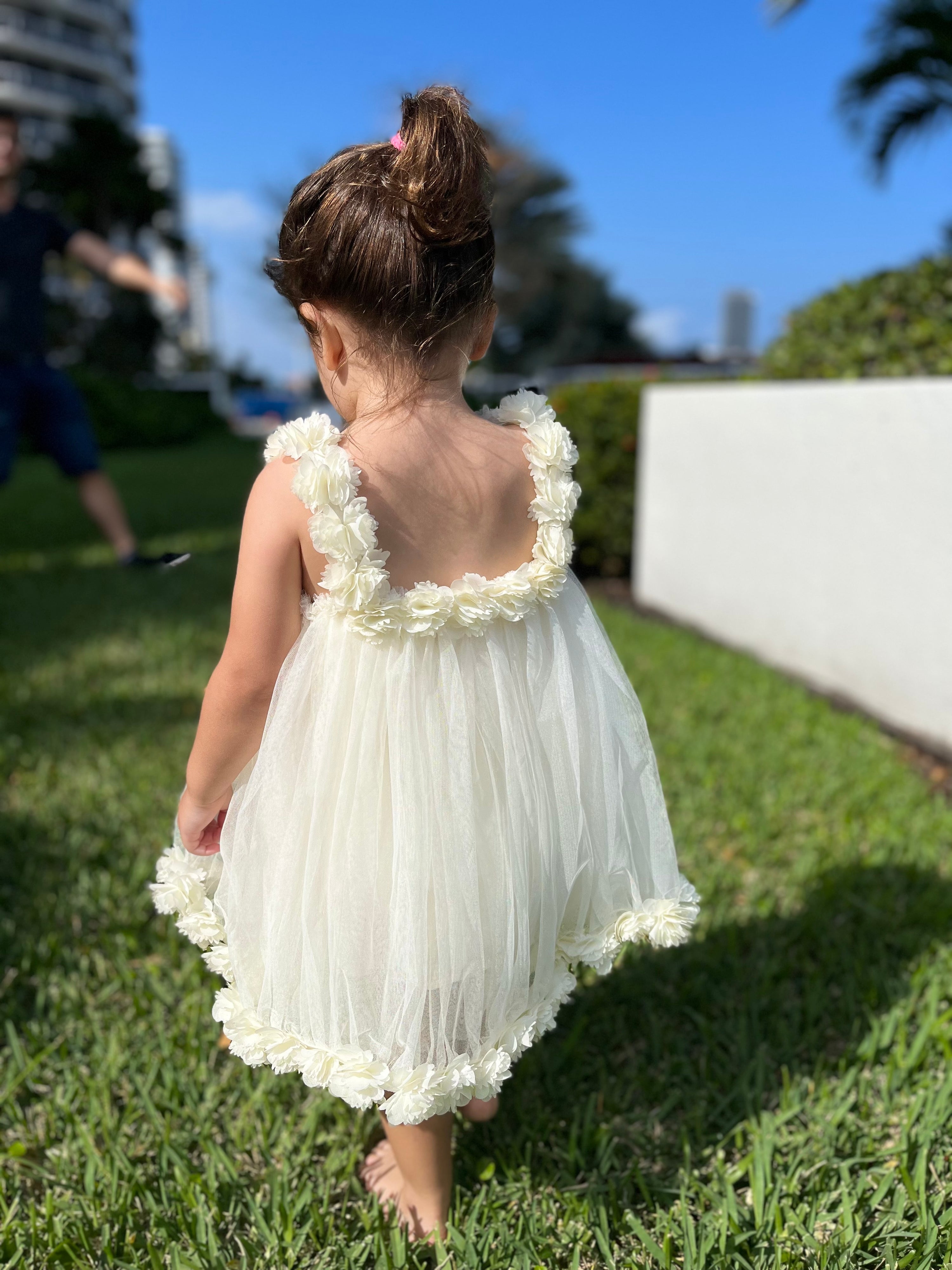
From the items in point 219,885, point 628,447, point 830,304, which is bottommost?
point 219,885

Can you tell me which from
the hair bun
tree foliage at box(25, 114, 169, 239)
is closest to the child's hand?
the hair bun

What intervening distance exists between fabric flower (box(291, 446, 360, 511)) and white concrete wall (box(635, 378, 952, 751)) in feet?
8.68

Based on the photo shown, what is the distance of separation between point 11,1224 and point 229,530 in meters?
6.48

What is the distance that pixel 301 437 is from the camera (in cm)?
120

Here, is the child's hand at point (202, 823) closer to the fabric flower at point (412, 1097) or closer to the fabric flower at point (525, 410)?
the fabric flower at point (412, 1097)

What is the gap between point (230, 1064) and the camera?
5.86 ft

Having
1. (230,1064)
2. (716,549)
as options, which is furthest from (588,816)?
(716,549)

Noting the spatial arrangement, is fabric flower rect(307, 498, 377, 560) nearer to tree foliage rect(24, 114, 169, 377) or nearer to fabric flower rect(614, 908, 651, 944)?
fabric flower rect(614, 908, 651, 944)

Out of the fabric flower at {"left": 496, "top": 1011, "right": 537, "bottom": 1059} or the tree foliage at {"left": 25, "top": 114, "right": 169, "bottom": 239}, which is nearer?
the fabric flower at {"left": 496, "top": 1011, "right": 537, "bottom": 1059}

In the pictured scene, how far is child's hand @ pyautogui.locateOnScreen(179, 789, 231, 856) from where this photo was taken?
137cm

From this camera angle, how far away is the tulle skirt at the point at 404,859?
1224mm

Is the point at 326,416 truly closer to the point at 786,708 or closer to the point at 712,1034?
the point at 712,1034

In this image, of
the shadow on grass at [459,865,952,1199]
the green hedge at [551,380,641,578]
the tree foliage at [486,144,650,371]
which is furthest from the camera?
the tree foliage at [486,144,650,371]

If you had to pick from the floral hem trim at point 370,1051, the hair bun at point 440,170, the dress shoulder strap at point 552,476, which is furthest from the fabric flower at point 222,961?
the hair bun at point 440,170
